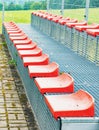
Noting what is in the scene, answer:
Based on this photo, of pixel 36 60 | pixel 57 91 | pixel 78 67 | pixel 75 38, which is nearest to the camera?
pixel 57 91

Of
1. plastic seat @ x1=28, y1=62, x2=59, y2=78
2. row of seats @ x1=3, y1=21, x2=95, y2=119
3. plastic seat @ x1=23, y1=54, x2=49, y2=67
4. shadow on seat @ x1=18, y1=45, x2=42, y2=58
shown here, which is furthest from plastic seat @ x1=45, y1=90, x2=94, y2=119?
shadow on seat @ x1=18, y1=45, x2=42, y2=58

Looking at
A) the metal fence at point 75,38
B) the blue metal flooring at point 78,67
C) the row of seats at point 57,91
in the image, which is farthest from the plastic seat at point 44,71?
the metal fence at point 75,38

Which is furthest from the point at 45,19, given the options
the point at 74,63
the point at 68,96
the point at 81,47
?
the point at 68,96

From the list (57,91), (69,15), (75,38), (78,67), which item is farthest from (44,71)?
(69,15)

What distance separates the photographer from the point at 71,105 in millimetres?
4734

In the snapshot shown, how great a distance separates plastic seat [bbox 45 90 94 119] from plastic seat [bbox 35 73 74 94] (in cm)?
41

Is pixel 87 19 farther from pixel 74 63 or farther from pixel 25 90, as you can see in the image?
pixel 25 90

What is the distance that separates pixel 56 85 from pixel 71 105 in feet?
3.46

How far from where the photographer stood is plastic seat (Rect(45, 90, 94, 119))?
452cm

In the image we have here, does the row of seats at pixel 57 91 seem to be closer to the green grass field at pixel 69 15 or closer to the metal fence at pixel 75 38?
the metal fence at pixel 75 38

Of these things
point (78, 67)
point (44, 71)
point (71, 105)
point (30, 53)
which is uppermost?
point (71, 105)

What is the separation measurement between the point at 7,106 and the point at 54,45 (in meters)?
5.41

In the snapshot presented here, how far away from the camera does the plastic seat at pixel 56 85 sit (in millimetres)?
5629

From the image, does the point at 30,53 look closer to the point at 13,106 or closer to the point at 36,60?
the point at 36,60
